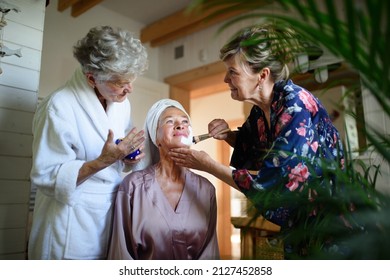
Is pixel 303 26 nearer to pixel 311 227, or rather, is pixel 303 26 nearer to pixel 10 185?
pixel 311 227

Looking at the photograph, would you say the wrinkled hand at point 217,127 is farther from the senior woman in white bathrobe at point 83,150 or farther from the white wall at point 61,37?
the white wall at point 61,37

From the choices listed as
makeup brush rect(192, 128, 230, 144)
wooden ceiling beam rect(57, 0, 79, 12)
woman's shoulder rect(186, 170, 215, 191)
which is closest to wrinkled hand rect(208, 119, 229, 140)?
makeup brush rect(192, 128, 230, 144)

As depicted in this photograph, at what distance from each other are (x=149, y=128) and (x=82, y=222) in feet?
1.23

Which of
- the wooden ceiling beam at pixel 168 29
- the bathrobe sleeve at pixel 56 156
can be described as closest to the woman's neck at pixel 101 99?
the bathrobe sleeve at pixel 56 156

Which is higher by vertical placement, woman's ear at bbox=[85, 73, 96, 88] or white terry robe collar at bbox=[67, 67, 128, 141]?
woman's ear at bbox=[85, 73, 96, 88]

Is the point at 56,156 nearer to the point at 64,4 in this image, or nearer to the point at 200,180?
the point at 200,180

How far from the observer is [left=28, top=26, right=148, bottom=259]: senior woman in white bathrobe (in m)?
0.89

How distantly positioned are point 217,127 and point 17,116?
691 mm

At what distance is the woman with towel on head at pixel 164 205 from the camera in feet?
3.13

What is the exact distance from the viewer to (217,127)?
1.13m

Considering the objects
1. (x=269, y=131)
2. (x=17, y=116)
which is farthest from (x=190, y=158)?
(x=17, y=116)

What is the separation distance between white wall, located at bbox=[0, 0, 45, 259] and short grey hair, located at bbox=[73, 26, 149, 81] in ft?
0.82

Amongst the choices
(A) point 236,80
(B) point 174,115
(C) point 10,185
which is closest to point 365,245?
(A) point 236,80

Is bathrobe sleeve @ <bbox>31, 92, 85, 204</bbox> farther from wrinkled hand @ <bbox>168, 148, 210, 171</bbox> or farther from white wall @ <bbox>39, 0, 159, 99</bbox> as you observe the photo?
white wall @ <bbox>39, 0, 159, 99</bbox>
